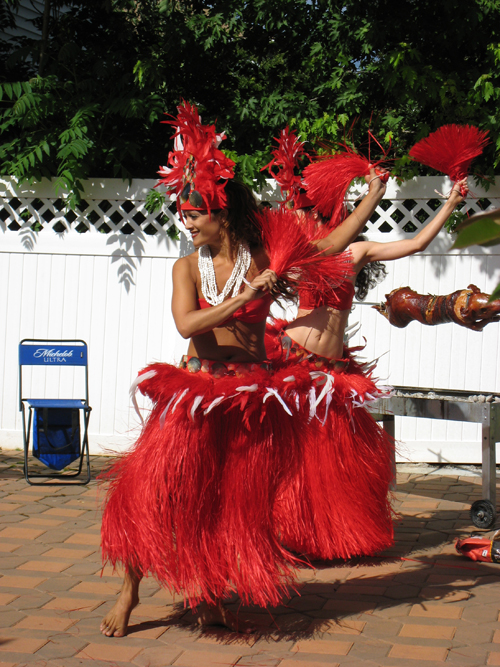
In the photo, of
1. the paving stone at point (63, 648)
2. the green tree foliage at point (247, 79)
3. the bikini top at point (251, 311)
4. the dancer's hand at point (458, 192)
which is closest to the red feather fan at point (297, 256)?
the bikini top at point (251, 311)

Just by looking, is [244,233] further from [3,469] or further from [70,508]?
[3,469]

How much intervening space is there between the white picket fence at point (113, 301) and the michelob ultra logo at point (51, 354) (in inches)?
25.1

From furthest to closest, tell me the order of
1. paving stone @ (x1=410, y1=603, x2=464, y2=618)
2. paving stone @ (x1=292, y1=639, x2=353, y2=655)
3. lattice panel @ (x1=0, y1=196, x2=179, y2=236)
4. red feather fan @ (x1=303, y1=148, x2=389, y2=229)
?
1. lattice panel @ (x1=0, y1=196, x2=179, y2=236)
2. red feather fan @ (x1=303, y1=148, x2=389, y2=229)
3. paving stone @ (x1=410, y1=603, x2=464, y2=618)
4. paving stone @ (x1=292, y1=639, x2=353, y2=655)

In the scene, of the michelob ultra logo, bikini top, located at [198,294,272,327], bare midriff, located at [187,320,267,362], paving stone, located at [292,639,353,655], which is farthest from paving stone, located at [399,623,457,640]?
the michelob ultra logo

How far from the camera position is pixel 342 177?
353cm

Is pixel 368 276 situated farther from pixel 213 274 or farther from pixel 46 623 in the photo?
pixel 46 623

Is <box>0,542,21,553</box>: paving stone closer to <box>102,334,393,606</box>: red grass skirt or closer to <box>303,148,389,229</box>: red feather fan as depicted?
<box>102,334,393,606</box>: red grass skirt

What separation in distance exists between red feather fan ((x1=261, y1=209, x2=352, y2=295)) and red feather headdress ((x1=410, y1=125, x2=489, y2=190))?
4.01 ft

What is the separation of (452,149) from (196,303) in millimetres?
1909

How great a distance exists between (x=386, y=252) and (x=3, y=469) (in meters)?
3.66

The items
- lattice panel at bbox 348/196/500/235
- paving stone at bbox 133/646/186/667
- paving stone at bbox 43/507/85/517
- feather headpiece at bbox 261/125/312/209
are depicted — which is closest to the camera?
paving stone at bbox 133/646/186/667

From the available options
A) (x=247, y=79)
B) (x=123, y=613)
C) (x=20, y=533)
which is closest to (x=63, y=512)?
(x=20, y=533)

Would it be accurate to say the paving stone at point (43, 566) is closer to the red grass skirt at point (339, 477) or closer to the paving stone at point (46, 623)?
the paving stone at point (46, 623)

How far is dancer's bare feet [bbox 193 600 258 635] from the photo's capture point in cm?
281
